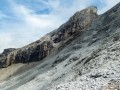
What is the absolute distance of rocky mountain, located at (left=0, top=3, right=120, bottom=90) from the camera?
2012cm

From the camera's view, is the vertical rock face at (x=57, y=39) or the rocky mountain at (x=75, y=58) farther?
the vertical rock face at (x=57, y=39)

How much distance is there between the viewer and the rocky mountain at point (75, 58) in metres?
20.1

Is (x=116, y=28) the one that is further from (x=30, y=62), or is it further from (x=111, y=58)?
(x=30, y=62)

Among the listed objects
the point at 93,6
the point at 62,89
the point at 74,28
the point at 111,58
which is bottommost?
the point at 62,89

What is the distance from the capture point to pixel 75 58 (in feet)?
136

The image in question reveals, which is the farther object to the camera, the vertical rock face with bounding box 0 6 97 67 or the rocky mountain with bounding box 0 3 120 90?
the vertical rock face with bounding box 0 6 97 67

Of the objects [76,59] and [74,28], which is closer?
[76,59]

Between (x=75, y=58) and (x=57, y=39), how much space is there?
1544 inches

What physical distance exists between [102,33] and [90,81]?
103 feet

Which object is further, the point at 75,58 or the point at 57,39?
the point at 57,39

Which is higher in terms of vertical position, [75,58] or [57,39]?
[57,39]

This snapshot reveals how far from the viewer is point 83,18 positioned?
246 feet

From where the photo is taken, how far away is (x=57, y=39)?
263 feet

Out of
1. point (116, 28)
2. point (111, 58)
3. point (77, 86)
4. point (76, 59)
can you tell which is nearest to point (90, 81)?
point (77, 86)
